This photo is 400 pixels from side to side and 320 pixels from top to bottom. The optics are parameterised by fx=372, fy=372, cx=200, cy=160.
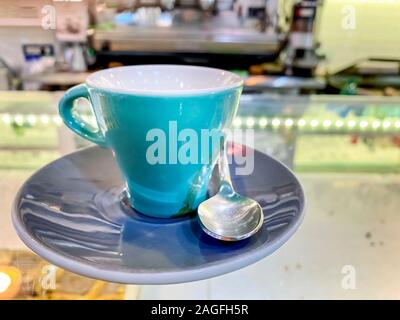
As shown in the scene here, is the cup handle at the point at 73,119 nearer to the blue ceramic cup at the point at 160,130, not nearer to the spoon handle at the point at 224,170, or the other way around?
the blue ceramic cup at the point at 160,130

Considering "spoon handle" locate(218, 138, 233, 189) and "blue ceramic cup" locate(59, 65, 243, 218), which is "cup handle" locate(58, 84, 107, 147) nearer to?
"blue ceramic cup" locate(59, 65, 243, 218)

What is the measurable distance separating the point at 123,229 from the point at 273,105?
57cm

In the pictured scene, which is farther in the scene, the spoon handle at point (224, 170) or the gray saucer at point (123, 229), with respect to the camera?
the spoon handle at point (224, 170)

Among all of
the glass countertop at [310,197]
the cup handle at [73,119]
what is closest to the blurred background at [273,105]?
the glass countertop at [310,197]

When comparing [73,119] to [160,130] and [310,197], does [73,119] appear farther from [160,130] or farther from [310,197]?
[310,197]

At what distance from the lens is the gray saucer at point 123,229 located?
0.23 metres

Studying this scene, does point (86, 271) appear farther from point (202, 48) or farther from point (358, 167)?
point (202, 48)

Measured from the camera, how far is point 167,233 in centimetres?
28

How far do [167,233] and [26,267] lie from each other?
13cm

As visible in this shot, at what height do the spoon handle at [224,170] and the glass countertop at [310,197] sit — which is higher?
the spoon handle at [224,170]

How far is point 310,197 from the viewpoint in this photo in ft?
1.41

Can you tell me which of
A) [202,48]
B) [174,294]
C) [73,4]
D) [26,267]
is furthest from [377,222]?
[73,4]

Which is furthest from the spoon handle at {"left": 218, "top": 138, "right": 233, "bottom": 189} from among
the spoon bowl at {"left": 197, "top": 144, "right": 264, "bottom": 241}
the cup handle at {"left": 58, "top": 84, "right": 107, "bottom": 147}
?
the cup handle at {"left": 58, "top": 84, "right": 107, "bottom": 147}

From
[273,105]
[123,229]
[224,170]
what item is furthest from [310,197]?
[273,105]
